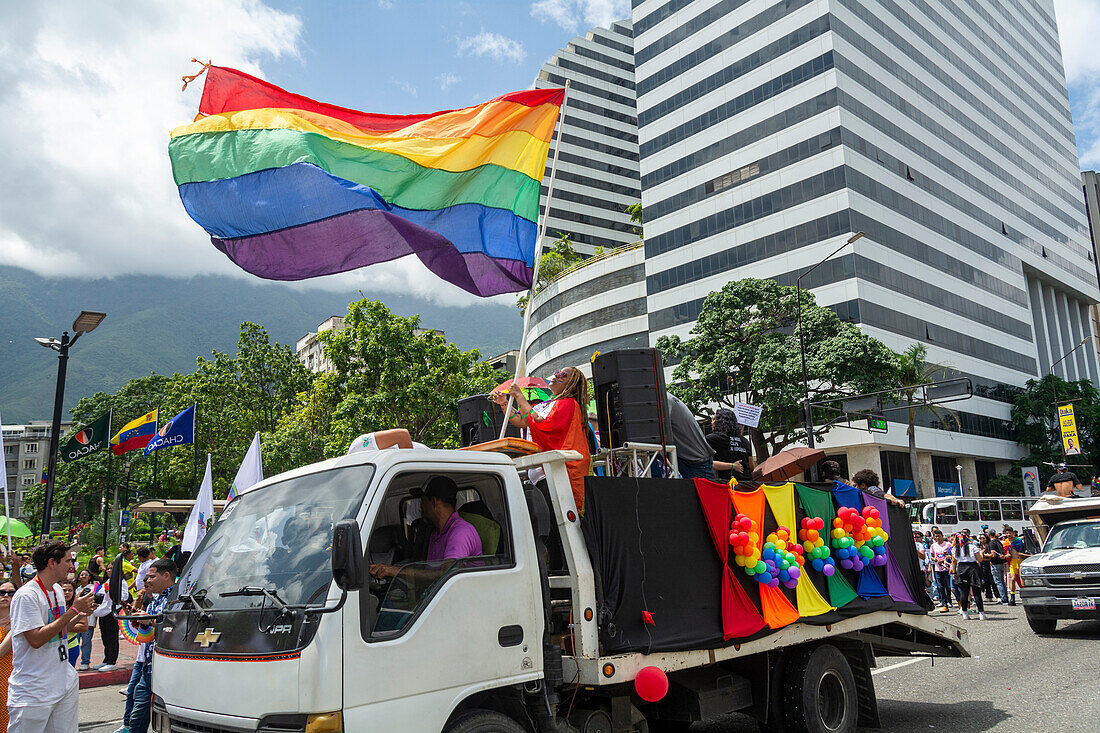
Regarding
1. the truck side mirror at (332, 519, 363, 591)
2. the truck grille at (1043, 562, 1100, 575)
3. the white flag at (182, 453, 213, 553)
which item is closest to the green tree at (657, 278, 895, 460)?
the truck grille at (1043, 562, 1100, 575)

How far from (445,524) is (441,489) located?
0.22 meters

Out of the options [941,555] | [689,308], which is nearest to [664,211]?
[689,308]

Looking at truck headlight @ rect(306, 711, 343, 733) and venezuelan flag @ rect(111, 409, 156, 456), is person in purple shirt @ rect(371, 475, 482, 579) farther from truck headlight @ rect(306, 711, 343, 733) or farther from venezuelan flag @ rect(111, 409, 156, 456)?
venezuelan flag @ rect(111, 409, 156, 456)

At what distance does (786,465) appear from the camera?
23.3 ft

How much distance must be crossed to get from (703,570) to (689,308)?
49751mm

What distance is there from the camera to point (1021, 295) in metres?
65.9

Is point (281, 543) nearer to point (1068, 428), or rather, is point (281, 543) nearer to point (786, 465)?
point (786, 465)

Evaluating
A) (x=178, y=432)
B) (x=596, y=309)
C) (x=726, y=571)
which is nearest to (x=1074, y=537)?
(x=726, y=571)

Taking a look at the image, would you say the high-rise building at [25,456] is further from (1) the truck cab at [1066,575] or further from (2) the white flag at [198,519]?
(1) the truck cab at [1066,575]

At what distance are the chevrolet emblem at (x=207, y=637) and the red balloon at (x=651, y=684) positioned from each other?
2505mm

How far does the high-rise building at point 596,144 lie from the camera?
297 ft

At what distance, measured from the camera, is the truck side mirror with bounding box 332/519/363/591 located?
12.1ft

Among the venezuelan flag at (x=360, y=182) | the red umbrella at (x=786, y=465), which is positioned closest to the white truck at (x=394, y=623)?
the red umbrella at (x=786, y=465)

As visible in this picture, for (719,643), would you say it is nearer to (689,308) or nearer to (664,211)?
(689,308)
